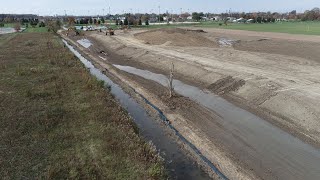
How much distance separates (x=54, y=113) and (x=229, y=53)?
1120 inches

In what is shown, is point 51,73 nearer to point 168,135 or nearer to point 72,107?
point 72,107

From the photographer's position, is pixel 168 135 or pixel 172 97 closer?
pixel 168 135

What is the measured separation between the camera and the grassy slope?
41.4 feet

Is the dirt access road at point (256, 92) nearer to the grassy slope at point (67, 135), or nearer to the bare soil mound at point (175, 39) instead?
the grassy slope at point (67, 135)

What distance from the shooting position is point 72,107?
20.6m

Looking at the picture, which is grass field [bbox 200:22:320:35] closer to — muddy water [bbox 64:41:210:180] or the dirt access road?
the dirt access road

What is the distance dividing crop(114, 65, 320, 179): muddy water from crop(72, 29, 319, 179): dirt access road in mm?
40

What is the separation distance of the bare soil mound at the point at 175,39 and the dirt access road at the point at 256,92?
27.3 feet

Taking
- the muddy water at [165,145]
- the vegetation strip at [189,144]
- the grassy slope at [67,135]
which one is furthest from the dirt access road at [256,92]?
the grassy slope at [67,135]

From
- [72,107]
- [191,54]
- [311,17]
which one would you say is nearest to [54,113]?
[72,107]

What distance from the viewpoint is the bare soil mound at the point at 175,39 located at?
184 feet

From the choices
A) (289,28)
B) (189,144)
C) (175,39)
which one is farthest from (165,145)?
(289,28)

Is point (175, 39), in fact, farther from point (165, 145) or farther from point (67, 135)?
point (67, 135)

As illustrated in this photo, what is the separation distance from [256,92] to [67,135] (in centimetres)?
1403
